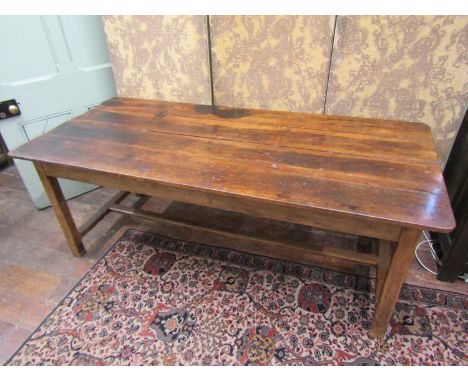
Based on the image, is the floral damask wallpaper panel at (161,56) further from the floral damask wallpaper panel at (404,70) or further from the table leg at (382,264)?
the table leg at (382,264)

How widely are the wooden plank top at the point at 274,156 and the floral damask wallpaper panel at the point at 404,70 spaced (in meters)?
0.20

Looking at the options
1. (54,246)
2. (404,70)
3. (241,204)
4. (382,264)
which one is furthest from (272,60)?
(54,246)

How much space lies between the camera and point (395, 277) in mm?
1182

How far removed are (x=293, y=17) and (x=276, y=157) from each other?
0.90 metres

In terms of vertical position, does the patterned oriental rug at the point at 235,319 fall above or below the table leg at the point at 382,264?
below

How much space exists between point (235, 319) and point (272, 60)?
149 centimetres

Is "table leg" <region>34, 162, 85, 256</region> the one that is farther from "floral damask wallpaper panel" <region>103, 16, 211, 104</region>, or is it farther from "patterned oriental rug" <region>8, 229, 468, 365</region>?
"floral damask wallpaper panel" <region>103, 16, 211, 104</region>

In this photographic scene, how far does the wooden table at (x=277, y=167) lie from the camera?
111cm

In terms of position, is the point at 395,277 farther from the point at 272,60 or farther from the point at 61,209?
the point at 61,209

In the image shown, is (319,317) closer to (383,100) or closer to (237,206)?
(237,206)

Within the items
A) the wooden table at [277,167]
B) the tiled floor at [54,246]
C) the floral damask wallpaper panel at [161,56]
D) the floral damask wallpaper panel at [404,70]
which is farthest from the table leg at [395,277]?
the floral damask wallpaper panel at [161,56]

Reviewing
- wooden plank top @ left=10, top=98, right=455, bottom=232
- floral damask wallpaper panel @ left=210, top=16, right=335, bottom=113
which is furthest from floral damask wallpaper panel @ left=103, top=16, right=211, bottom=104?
wooden plank top @ left=10, top=98, right=455, bottom=232

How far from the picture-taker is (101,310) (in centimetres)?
157

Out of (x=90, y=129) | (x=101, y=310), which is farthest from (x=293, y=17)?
(x=101, y=310)
